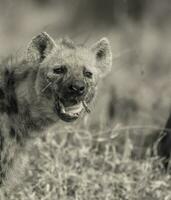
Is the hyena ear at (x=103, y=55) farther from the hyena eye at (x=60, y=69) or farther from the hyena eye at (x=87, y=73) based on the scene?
the hyena eye at (x=60, y=69)

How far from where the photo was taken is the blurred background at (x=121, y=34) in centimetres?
1027

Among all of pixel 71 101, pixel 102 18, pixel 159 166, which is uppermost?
pixel 102 18

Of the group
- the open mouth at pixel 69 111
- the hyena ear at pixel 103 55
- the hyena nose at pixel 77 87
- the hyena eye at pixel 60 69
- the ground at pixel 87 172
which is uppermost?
the hyena ear at pixel 103 55

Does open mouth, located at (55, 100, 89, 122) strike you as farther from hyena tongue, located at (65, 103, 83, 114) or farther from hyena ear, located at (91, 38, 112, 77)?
hyena ear, located at (91, 38, 112, 77)

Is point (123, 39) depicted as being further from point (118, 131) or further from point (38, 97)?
point (38, 97)

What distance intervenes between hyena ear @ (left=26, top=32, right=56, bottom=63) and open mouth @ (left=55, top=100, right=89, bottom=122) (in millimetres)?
404

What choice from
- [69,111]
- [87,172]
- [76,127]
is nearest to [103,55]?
[69,111]

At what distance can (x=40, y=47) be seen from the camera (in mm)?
7008

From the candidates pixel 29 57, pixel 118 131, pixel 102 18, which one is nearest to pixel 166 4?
pixel 102 18

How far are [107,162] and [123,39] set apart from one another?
6.52 metres

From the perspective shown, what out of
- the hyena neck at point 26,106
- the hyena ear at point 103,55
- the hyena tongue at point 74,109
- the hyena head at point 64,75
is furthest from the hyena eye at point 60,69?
the hyena ear at point 103,55

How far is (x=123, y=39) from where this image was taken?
14.6 m

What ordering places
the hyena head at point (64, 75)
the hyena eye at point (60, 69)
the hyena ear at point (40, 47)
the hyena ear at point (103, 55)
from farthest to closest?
1. the hyena ear at point (103, 55)
2. the hyena ear at point (40, 47)
3. the hyena eye at point (60, 69)
4. the hyena head at point (64, 75)

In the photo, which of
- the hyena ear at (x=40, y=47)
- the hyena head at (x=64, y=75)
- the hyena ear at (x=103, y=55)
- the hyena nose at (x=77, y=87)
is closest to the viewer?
the hyena nose at (x=77, y=87)
